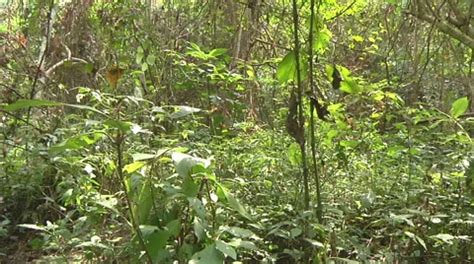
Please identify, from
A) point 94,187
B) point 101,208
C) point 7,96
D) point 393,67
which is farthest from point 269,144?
point 393,67

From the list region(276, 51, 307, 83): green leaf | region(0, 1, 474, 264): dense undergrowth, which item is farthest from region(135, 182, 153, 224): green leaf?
region(276, 51, 307, 83): green leaf

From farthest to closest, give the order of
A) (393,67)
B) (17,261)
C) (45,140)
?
(393,67) < (45,140) < (17,261)

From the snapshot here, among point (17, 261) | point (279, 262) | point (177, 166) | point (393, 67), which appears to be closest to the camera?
point (177, 166)

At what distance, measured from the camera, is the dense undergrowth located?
1749 millimetres

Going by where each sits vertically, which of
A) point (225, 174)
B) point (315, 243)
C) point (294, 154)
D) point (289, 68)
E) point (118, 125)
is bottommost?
point (315, 243)

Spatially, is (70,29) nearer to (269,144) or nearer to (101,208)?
(269,144)

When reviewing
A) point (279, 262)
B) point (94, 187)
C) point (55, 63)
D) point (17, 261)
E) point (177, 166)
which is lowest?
point (17, 261)

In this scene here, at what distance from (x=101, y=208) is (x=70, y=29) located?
289cm

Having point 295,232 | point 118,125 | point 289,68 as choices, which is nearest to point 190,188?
point 118,125

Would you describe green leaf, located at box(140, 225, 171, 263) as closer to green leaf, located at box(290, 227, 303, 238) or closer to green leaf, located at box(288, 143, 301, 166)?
green leaf, located at box(290, 227, 303, 238)

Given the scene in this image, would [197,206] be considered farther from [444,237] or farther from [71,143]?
[444,237]

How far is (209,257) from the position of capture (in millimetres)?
1571

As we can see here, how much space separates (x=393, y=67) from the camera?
16.7 ft

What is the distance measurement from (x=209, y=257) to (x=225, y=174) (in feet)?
→ 3.42
